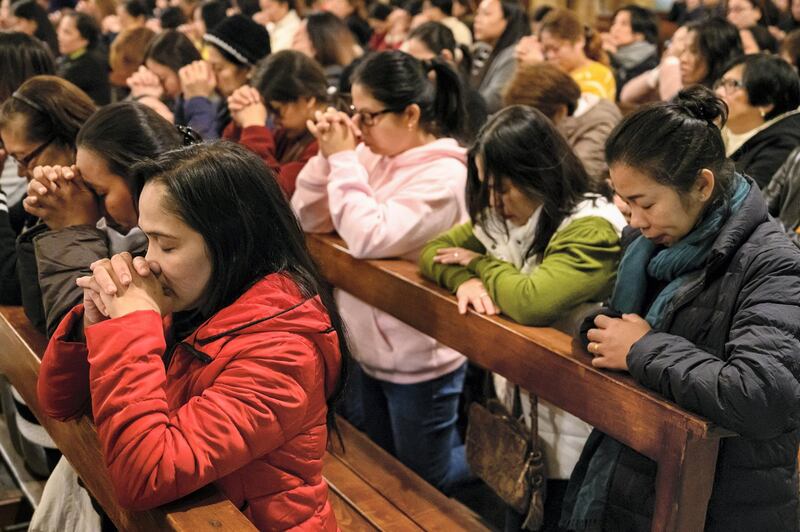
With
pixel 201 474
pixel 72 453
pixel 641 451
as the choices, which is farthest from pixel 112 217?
pixel 641 451

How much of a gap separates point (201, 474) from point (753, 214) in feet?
3.61

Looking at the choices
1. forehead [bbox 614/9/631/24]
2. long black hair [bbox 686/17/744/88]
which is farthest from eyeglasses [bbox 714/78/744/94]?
forehead [bbox 614/9/631/24]

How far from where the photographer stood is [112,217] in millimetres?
2166

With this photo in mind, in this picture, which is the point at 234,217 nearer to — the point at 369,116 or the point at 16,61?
the point at 369,116

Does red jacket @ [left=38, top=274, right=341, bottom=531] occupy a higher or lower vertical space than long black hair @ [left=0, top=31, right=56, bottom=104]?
higher

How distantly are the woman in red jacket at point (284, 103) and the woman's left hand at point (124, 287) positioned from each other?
5.17ft

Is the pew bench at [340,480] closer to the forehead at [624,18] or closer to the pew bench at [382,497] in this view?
the pew bench at [382,497]

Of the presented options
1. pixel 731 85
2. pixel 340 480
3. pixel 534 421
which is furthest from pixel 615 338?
pixel 731 85

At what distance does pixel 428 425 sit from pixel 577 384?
3.18 ft

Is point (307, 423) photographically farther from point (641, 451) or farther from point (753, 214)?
point (753, 214)

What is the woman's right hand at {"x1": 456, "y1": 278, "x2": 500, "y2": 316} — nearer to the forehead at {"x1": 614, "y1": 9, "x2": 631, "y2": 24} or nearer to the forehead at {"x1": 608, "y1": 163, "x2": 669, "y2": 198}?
the forehead at {"x1": 608, "y1": 163, "x2": 669, "y2": 198}

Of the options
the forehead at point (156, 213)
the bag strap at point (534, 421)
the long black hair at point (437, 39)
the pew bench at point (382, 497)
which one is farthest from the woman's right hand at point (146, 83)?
the forehead at point (156, 213)

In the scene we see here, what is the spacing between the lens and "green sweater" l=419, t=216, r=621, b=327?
2.13 m

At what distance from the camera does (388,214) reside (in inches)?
103
